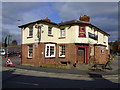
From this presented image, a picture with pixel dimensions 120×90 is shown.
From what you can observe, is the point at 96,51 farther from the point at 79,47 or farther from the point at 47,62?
the point at 47,62

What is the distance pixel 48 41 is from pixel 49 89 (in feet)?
42.4

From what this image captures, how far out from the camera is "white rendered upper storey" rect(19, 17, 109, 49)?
19.7 meters

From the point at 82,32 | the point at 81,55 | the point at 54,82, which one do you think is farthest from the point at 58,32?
the point at 54,82

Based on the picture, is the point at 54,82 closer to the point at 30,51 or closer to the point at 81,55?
the point at 81,55

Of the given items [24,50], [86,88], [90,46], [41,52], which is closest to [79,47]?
[90,46]

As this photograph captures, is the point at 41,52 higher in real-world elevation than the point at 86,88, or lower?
higher

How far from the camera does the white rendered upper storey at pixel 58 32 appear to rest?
1970cm

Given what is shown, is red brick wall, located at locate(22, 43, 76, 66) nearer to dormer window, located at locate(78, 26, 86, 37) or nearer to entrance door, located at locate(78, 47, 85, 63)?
entrance door, located at locate(78, 47, 85, 63)

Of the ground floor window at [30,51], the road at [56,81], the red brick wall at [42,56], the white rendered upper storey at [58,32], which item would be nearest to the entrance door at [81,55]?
the red brick wall at [42,56]

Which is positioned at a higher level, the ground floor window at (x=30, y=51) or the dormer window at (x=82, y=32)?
the dormer window at (x=82, y=32)

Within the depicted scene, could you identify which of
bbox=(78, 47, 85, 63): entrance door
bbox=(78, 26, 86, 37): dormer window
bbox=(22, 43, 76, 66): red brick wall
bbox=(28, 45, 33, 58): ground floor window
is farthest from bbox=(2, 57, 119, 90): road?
bbox=(78, 26, 86, 37): dormer window

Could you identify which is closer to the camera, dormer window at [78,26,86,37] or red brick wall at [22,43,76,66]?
red brick wall at [22,43,76,66]

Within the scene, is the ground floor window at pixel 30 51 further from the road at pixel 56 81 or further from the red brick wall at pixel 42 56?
the road at pixel 56 81

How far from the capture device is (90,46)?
21.4 m
